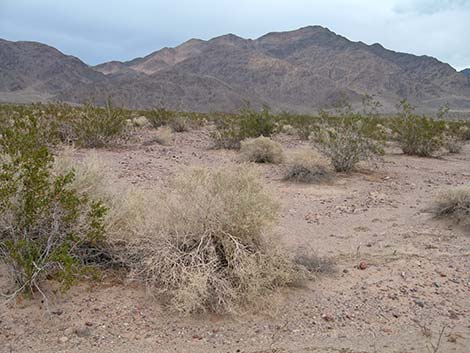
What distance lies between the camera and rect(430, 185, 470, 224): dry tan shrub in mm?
7527

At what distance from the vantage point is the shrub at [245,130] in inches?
704

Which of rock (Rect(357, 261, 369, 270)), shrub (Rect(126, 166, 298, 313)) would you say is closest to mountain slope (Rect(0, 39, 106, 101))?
shrub (Rect(126, 166, 298, 313))

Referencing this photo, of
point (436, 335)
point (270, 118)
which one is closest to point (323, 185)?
point (436, 335)

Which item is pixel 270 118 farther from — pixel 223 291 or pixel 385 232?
pixel 223 291

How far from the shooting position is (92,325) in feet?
14.0

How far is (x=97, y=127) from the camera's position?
616 inches

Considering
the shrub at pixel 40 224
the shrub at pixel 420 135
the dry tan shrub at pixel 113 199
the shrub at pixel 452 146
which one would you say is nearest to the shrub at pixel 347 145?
the shrub at pixel 420 135

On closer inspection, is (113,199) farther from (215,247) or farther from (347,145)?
(347,145)

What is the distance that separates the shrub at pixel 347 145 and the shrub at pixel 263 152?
154 centimetres

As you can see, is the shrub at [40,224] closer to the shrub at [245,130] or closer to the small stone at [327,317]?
the small stone at [327,317]

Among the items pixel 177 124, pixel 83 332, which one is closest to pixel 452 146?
pixel 177 124

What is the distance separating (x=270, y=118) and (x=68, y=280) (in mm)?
17426

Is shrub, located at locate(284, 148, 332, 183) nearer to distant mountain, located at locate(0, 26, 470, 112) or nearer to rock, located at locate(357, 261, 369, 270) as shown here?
rock, located at locate(357, 261, 369, 270)

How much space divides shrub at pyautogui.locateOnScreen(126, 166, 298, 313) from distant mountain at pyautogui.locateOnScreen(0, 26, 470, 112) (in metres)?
78.2
